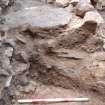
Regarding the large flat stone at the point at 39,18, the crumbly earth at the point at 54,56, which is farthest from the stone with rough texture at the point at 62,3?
the crumbly earth at the point at 54,56

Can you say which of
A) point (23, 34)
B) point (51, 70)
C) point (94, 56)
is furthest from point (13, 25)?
point (94, 56)

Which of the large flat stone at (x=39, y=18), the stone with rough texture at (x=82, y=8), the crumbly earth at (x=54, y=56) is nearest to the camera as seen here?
the crumbly earth at (x=54, y=56)

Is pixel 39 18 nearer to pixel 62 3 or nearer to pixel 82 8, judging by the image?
pixel 82 8

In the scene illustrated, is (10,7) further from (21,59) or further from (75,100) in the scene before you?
(75,100)

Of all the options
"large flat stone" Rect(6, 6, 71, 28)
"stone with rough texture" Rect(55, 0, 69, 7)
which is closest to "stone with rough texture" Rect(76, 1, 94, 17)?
"large flat stone" Rect(6, 6, 71, 28)

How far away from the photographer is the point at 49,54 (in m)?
4.18

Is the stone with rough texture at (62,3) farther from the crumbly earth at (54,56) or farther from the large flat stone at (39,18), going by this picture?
the crumbly earth at (54,56)

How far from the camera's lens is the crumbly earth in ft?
12.3

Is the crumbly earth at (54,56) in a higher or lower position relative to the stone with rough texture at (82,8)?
lower

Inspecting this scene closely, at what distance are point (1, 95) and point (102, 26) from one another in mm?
2290

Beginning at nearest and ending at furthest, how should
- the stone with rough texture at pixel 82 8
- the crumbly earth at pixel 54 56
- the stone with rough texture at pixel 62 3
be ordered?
the crumbly earth at pixel 54 56, the stone with rough texture at pixel 82 8, the stone with rough texture at pixel 62 3

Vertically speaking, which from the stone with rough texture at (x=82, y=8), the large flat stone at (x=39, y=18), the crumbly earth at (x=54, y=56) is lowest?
the crumbly earth at (x=54, y=56)

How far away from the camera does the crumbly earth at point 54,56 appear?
3758 millimetres

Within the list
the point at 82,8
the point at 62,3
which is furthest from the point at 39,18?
the point at 62,3
